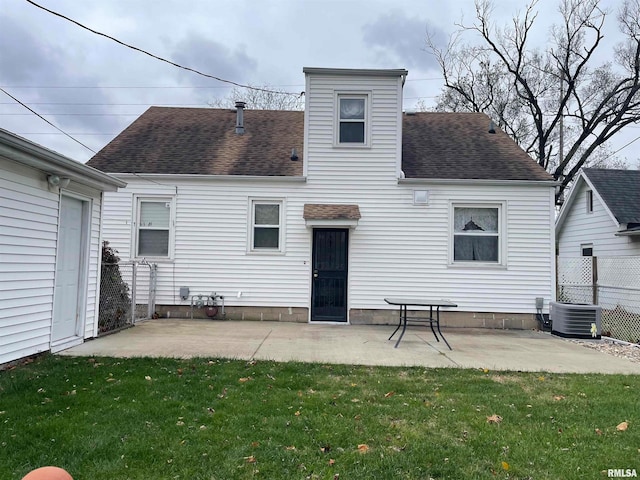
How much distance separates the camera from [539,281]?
9688 mm

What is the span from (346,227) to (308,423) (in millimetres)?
6252

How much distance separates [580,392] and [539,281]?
551 cm

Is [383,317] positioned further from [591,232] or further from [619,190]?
[619,190]

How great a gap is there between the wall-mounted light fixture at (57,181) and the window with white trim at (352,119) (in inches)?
231

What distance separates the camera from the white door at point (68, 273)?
6375mm

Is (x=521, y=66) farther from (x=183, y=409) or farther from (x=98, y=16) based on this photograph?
(x=183, y=409)

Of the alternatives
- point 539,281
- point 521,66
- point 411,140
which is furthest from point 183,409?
point 521,66

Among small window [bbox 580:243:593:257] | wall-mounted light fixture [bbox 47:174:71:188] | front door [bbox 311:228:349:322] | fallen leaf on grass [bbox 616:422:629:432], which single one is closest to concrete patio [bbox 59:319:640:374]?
front door [bbox 311:228:349:322]

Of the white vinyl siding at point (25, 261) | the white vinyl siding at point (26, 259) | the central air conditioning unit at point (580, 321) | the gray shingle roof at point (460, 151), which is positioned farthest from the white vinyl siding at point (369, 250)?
the white vinyl siding at point (25, 261)

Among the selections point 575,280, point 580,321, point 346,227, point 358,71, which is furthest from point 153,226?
point 575,280

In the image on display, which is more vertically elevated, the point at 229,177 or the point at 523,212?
the point at 229,177

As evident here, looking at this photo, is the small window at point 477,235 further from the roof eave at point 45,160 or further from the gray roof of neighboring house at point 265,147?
the roof eave at point 45,160

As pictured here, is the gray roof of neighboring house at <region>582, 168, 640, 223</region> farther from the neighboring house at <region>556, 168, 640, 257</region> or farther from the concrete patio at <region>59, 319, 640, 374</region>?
the concrete patio at <region>59, 319, 640, 374</region>

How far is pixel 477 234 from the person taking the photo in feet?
32.4
